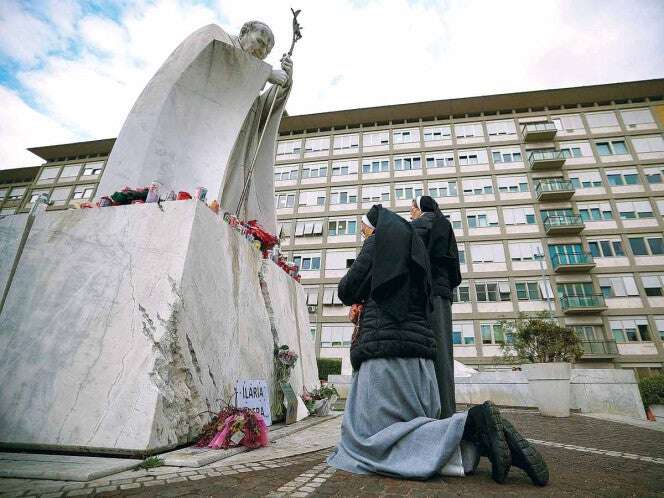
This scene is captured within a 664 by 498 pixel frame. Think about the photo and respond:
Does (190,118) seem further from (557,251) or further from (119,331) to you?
(557,251)

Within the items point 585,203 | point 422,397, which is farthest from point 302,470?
point 585,203

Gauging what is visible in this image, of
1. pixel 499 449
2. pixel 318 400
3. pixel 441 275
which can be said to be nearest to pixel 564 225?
pixel 318 400

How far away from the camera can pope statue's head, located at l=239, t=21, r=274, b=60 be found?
6316 mm

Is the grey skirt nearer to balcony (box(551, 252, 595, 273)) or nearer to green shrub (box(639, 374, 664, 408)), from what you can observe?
green shrub (box(639, 374, 664, 408))

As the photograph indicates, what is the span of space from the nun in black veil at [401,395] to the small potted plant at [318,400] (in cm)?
346

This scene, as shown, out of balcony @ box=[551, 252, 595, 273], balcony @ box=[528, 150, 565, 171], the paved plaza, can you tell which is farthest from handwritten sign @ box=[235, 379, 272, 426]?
balcony @ box=[528, 150, 565, 171]

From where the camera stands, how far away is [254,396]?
413cm

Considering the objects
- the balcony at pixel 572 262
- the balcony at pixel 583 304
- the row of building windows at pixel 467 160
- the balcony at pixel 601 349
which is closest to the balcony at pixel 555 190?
the row of building windows at pixel 467 160

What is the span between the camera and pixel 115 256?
3.53 metres

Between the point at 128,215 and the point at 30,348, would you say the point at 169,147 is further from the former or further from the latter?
the point at 30,348

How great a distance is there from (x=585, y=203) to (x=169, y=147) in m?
32.5

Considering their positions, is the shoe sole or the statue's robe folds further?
the statue's robe folds

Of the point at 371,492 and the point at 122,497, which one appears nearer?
the point at 122,497

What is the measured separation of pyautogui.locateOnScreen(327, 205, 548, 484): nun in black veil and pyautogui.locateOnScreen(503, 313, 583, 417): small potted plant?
641 centimetres
